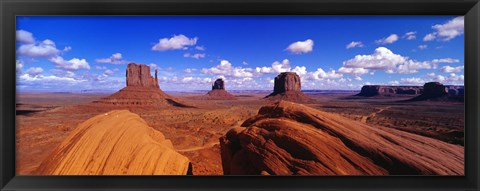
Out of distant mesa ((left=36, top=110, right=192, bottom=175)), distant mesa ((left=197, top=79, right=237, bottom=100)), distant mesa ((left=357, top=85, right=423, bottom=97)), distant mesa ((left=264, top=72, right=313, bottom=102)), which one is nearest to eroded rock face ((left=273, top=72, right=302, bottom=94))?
distant mesa ((left=264, top=72, right=313, bottom=102))

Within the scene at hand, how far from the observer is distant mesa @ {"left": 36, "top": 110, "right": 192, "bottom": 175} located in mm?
1524

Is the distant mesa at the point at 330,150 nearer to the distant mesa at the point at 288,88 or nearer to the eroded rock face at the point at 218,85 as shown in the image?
the distant mesa at the point at 288,88

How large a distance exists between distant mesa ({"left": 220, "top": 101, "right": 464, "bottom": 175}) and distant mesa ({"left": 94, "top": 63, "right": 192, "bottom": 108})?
993mm

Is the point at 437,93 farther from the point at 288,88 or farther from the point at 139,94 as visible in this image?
the point at 139,94

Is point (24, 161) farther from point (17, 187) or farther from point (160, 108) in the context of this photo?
point (160, 108)

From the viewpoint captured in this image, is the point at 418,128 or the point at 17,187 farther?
the point at 418,128

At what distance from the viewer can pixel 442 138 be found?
66.0 inches

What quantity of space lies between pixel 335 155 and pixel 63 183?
213cm

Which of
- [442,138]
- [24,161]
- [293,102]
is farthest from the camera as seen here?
[293,102]

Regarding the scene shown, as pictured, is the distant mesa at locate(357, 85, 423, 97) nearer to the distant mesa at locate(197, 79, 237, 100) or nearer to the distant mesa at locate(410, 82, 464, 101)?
the distant mesa at locate(410, 82, 464, 101)

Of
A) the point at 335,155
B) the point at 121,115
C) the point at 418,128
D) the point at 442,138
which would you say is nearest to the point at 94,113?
the point at 121,115
